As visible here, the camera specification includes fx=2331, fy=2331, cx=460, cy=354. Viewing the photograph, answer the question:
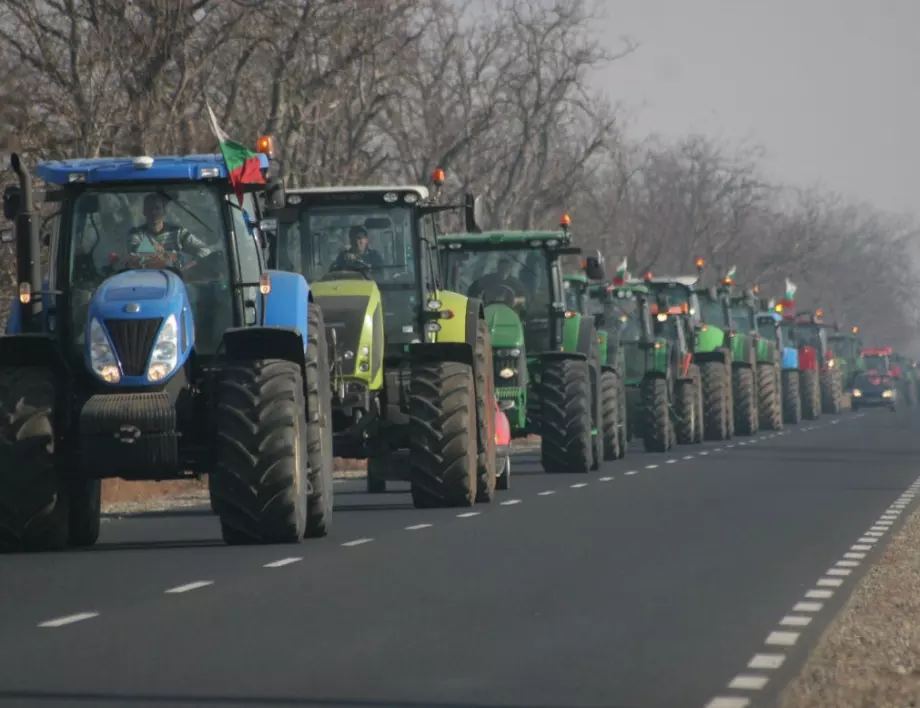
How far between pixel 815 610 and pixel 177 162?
262 inches

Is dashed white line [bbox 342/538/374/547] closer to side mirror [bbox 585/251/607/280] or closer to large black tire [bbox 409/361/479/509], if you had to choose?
large black tire [bbox 409/361/479/509]

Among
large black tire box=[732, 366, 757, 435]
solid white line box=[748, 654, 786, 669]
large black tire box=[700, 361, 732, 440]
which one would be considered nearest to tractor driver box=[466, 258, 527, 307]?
large black tire box=[700, 361, 732, 440]

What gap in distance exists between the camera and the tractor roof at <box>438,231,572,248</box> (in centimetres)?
2878

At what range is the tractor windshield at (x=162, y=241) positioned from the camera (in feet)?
56.9

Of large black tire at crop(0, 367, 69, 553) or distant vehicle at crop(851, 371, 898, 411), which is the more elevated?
distant vehicle at crop(851, 371, 898, 411)

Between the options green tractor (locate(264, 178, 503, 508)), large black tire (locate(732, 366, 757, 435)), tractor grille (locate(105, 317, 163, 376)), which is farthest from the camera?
large black tire (locate(732, 366, 757, 435))

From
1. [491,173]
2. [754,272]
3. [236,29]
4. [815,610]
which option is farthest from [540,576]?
[754,272]

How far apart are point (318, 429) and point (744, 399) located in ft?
97.9

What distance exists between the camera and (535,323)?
29.9 metres

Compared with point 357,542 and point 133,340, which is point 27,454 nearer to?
point 133,340

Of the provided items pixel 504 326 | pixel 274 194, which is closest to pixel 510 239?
pixel 504 326

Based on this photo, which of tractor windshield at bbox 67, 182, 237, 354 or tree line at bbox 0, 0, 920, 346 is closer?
tractor windshield at bbox 67, 182, 237, 354

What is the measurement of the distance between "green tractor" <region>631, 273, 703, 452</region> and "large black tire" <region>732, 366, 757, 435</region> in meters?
3.26

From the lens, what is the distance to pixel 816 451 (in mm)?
38500
